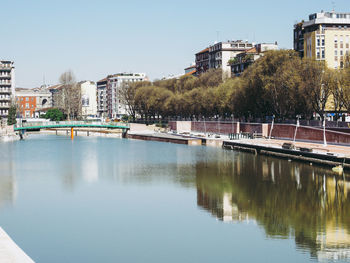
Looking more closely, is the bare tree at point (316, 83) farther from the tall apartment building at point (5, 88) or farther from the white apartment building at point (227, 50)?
the tall apartment building at point (5, 88)

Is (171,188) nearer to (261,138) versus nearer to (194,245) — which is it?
(194,245)

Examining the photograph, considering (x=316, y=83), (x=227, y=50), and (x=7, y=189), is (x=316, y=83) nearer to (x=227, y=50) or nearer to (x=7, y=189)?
Answer: (x=7, y=189)

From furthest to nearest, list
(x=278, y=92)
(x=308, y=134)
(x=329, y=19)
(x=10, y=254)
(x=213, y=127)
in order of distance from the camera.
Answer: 1. (x=213, y=127)
2. (x=329, y=19)
3. (x=278, y=92)
4. (x=308, y=134)
5. (x=10, y=254)

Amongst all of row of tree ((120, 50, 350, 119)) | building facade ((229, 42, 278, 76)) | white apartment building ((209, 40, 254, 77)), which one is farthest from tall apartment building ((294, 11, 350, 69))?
white apartment building ((209, 40, 254, 77))

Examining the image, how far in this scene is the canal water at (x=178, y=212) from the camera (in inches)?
1065

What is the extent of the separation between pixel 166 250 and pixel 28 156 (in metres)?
49.1

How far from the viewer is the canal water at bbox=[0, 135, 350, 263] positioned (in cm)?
2705

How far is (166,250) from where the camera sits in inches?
1070

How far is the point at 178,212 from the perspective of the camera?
35438mm

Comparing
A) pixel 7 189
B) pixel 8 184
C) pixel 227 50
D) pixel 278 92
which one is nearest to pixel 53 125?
pixel 278 92

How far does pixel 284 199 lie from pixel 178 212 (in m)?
8.27

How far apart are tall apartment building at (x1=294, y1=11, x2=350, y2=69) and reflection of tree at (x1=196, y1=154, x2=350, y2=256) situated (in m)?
43.9

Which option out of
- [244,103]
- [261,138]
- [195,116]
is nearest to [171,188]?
[261,138]

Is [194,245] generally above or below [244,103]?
below
